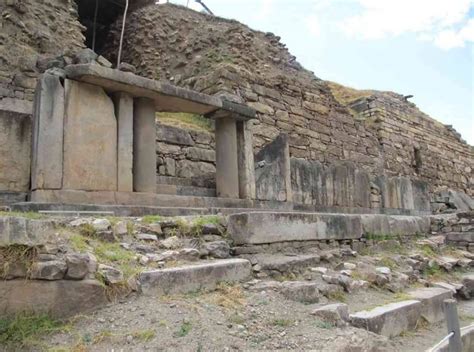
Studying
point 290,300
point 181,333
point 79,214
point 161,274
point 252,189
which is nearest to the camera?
point 181,333

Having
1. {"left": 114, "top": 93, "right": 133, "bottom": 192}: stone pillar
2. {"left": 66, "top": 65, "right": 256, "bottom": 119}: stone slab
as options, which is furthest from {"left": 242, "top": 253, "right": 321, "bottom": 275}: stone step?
{"left": 66, "top": 65, "right": 256, "bottom": 119}: stone slab

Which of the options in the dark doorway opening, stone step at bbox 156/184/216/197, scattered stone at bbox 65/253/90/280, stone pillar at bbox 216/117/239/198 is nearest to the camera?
scattered stone at bbox 65/253/90/280

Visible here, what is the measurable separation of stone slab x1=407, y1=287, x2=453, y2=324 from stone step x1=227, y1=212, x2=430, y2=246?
3.33ft

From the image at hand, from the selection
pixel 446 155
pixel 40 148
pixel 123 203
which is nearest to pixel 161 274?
pixel 123 203

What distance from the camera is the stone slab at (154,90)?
159 inches

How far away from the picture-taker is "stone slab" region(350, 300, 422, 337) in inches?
116

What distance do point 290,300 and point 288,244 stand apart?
1.06 metres

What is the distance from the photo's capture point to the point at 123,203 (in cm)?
414

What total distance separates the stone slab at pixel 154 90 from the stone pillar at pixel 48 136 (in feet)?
0.77

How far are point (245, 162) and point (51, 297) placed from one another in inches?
142

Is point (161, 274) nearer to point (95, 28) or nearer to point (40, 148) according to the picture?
point (40, 148)

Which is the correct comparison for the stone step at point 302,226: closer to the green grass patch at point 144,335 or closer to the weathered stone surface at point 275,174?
the weathered stone surface at point 275,174

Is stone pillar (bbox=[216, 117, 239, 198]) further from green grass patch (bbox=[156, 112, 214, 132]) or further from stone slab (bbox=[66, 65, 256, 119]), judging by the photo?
green grass patch (bbox=[156, 112, 214, 132])

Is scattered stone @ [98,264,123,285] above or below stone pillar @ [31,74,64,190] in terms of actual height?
below
